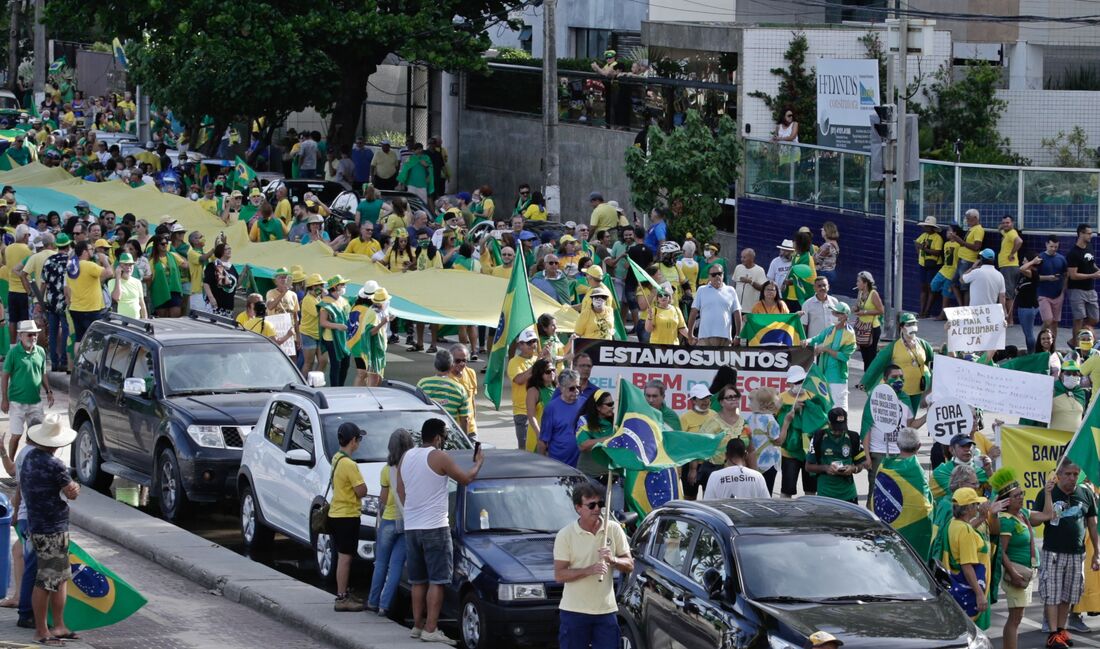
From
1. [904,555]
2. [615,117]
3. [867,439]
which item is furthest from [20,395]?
[615,117]

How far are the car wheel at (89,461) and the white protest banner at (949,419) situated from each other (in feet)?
26.9

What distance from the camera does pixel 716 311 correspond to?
21188 millimetres

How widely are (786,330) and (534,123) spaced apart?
71.1ft

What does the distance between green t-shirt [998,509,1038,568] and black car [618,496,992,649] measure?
1289mm

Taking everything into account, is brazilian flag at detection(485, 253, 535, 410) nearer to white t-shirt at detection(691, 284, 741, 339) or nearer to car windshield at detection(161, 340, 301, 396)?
car windshield at detection(161, 340, 301, 396)

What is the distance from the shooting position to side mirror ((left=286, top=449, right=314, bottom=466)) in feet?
46.9

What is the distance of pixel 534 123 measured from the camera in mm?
41219

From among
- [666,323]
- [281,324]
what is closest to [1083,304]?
[666,323]

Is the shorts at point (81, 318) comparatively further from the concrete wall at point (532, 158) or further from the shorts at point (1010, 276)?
the concrete wall at point (532, 158)

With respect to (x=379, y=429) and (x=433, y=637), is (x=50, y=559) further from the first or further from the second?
(x=379, y=429)

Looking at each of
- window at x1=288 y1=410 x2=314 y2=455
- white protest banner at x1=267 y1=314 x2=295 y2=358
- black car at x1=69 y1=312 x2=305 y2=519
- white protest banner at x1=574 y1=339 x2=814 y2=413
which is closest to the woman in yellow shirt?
white protest banner at x1=574 y1=339 x2=814 y2=413

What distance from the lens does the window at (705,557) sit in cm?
1073

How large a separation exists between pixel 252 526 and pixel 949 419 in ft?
19.6

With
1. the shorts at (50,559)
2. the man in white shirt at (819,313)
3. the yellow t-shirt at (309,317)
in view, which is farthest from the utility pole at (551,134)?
the shorts at (50,559)
